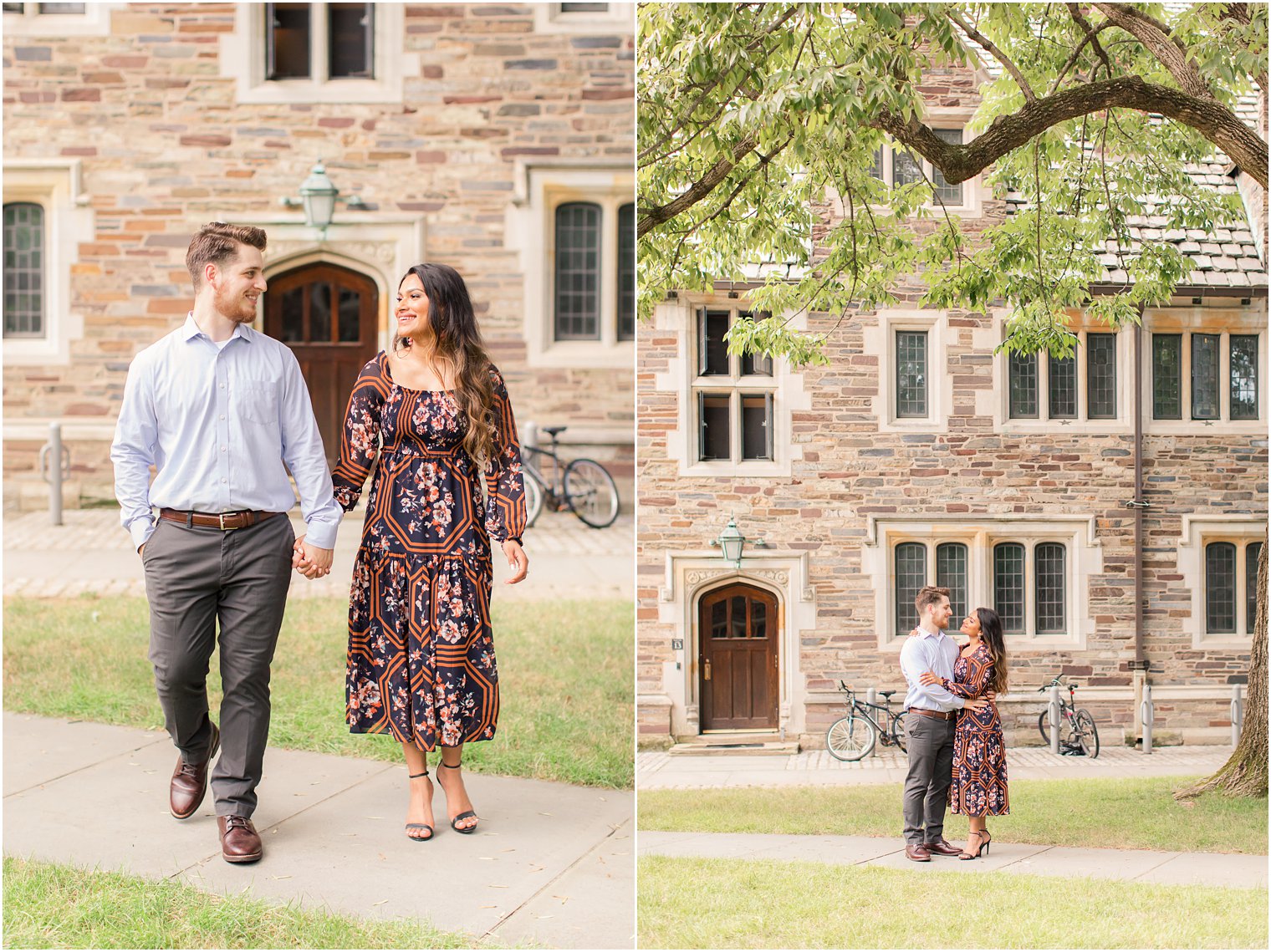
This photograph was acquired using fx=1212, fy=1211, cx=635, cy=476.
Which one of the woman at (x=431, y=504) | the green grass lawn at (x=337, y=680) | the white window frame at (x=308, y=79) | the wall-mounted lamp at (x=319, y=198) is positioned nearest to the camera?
the woman at (x=431, y=504)

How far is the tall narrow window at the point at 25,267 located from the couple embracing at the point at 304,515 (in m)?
9.50

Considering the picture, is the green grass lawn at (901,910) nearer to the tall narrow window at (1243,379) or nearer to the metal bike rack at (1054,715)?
the metal bike rack at (1054,715)

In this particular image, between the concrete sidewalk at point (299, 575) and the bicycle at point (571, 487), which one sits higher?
the bicycle at point (571, 487)

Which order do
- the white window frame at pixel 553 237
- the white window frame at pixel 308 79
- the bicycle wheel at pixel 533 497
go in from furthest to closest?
the white window frame at pixel 553 237, the white window frame at pixel 308 79, the bicycle wheel at pixel 533 497

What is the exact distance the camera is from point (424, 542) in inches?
128

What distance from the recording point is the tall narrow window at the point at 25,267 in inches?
450

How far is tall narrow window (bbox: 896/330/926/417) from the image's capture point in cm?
338

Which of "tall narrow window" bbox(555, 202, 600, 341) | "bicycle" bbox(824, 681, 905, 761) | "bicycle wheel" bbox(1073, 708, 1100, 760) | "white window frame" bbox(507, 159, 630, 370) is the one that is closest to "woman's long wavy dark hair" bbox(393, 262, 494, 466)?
"bicycle" bbox(824, 681, 905, 761)

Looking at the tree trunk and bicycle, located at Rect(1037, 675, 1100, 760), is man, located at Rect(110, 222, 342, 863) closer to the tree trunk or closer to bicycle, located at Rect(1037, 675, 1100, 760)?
bicycle, located at Rect(1037, 675, 1100, 760)

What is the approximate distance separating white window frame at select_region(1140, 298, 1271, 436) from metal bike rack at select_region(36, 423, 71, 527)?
9.42 meters

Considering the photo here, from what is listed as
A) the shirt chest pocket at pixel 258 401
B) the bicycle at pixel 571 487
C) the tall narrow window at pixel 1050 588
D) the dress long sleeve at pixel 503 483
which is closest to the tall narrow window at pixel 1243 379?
the tall narrow window at pixel 1050 588

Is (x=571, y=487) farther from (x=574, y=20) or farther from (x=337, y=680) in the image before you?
(x=337, y=680)

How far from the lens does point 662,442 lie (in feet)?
10.8

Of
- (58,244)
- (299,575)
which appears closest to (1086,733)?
(299,575)
